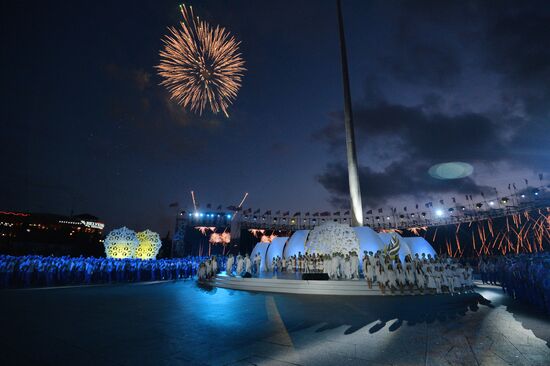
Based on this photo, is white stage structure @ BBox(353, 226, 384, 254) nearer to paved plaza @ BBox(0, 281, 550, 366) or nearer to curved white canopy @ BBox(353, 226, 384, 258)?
curved white canopy @ BBox(353, 226, 384, 258)

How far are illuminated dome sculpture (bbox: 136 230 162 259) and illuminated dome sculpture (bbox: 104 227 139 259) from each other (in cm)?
183

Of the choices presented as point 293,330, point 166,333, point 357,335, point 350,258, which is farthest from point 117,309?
point 350,258

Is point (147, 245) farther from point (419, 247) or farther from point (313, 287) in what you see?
point (419, 247)

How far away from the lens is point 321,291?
14172mm

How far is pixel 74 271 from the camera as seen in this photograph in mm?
18875

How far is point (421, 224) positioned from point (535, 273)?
44282 mm

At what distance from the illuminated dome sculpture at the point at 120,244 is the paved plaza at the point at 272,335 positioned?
17069 mm

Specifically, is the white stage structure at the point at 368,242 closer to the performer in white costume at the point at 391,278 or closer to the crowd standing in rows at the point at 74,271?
the performer in white costume at the point at 391,278

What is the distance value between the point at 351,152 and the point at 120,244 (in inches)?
995

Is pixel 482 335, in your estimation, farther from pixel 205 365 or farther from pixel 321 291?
pixel 321 291

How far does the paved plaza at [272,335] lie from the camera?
463cm

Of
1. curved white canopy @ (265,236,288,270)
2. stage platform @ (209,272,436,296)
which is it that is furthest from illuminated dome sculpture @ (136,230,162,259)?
stage platform @ (209,272,436,296)

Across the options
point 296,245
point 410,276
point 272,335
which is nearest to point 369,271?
point 410,276

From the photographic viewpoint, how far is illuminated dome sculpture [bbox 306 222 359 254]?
19.2 meters
